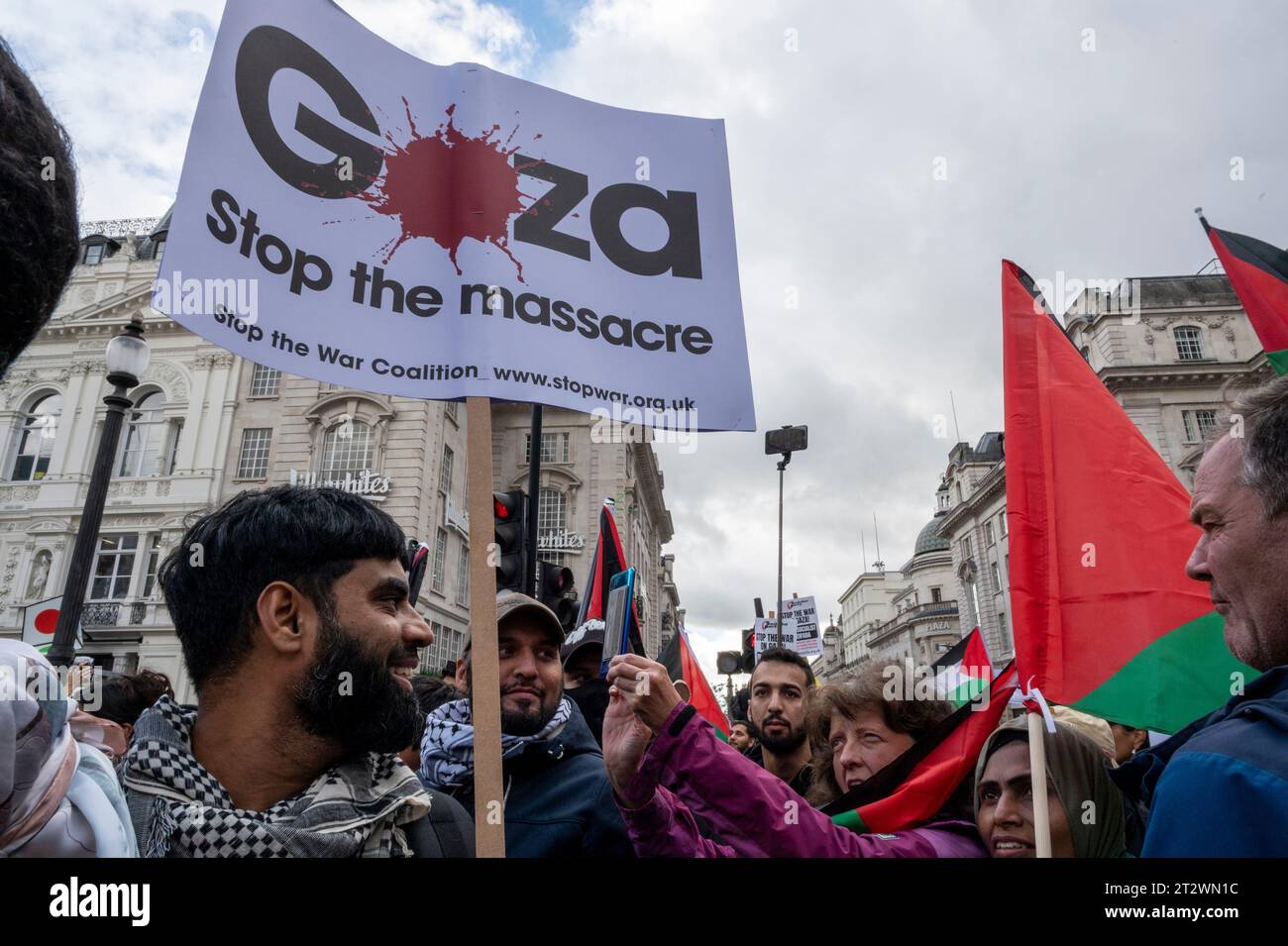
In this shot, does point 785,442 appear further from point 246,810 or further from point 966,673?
point 246,810

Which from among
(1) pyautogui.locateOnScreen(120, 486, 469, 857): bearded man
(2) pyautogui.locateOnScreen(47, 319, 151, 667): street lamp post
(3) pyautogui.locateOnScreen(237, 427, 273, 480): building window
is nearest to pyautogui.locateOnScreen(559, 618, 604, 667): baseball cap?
(1) pyautogui.locateOnScreen(120, 486, 469, 857): bearded man

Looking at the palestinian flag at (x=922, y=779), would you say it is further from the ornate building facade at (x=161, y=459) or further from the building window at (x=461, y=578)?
the building window at (x=461, y=578)

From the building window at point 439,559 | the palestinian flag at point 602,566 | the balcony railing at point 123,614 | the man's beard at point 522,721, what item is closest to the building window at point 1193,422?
the building window at point 439,559

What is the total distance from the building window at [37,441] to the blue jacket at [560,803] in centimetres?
3428

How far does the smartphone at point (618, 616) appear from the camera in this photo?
7.64ft

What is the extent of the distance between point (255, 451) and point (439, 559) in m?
7.97

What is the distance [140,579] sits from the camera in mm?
28422

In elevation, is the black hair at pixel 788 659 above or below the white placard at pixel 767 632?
below

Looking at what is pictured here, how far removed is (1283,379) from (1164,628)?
1.61 m

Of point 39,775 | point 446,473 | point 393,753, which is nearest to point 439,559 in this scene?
point 446,473
